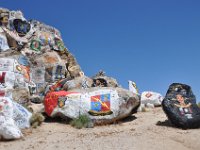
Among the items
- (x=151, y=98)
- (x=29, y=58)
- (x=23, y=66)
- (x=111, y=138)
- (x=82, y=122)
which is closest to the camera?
(x=111, y=138)

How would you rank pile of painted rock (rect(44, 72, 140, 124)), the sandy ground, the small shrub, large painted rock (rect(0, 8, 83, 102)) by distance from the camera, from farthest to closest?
large painted rock (rect(0, 8, 83, 102)) < pile of painted rock (rect(44, 72, 140, 124)) < the small shrub < the sandy ground

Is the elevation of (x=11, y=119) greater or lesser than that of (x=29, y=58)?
lesser

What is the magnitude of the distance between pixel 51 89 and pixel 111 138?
10.5m

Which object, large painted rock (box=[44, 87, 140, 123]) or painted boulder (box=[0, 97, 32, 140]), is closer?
painted boulder (box=[0, 97, 32, 140])

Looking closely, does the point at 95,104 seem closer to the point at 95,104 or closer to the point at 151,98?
the point at 95,104

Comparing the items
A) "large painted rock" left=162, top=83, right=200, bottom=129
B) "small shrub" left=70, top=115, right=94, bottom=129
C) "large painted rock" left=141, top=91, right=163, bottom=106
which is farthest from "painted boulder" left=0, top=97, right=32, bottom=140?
"large painted rock" left=141, top=91, right=163, bottom=106

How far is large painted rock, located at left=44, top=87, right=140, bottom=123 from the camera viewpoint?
50.8 ft

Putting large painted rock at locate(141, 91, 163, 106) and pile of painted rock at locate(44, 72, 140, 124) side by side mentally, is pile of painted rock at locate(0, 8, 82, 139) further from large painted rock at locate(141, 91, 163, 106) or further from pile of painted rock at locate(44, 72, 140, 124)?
large painted rock at locate(141, 91, 163, 106)

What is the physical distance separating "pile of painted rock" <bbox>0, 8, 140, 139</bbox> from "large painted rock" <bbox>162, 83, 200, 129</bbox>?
6.11 ft

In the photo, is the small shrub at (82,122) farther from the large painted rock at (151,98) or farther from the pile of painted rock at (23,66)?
the large painted rock at (151,98)

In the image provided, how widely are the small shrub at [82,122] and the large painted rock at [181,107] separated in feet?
9.90

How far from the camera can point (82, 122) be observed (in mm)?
14852

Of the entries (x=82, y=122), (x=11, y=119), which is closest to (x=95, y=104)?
(x=82, y=122)

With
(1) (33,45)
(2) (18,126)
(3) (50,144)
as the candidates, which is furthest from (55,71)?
(3) (50,144)
